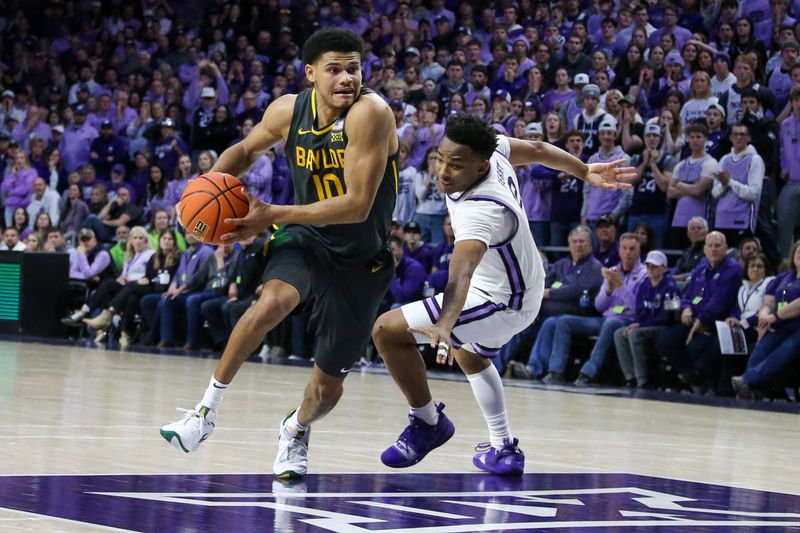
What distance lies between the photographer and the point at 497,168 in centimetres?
600

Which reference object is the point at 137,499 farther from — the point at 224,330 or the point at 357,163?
the point at 224,330

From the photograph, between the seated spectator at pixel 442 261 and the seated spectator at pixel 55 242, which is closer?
the seated spectator at pixel 442 261

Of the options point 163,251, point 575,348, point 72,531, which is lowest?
point 72,531

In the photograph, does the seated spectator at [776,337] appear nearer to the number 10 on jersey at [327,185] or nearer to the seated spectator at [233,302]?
the seated spectator at [233,302]

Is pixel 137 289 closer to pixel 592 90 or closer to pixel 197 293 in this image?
pixel 197 293

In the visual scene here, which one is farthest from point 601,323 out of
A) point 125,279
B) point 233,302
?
point 125,279

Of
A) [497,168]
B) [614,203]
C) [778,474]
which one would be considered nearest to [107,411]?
[497,168]

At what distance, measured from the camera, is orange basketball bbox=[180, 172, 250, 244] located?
517 centimetres

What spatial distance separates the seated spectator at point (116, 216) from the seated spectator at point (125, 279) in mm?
1071

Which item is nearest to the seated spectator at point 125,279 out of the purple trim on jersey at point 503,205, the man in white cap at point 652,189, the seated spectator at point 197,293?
the seated spectator at point 197,293

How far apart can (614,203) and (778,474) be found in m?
7.47

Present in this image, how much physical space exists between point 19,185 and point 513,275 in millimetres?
14616

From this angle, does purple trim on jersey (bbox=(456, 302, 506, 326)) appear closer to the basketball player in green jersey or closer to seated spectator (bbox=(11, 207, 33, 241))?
the basketball player in green jersey

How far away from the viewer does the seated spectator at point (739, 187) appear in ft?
41.7
